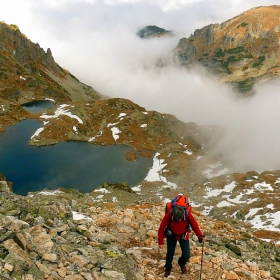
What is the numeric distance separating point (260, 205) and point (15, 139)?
380ft

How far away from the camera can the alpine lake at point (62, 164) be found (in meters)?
104

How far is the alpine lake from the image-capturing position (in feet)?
342

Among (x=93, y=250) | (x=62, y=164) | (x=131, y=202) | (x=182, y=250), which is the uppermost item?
(x=62, y=164)

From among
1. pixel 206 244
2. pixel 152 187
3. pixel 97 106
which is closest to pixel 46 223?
pixel 206 244

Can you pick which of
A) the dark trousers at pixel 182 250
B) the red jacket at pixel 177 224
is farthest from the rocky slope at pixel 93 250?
the red jacket at pixel 177 224

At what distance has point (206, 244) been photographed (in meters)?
19.6

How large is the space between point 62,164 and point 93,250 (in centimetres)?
10919

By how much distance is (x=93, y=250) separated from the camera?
15.3 metres

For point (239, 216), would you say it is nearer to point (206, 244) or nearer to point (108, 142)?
point (206, 244)

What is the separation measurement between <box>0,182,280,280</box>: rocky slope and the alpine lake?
82633mm

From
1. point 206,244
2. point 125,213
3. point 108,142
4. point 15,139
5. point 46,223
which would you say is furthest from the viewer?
point 108,142

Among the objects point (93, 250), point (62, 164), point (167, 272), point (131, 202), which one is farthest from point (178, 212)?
point (62, 164)

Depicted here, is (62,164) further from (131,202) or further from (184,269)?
(184,269)

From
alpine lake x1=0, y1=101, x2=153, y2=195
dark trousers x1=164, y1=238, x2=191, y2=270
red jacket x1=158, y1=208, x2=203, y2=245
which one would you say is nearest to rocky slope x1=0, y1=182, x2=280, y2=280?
dark trousers x1=164, y1=238, x2=191, y2=270
